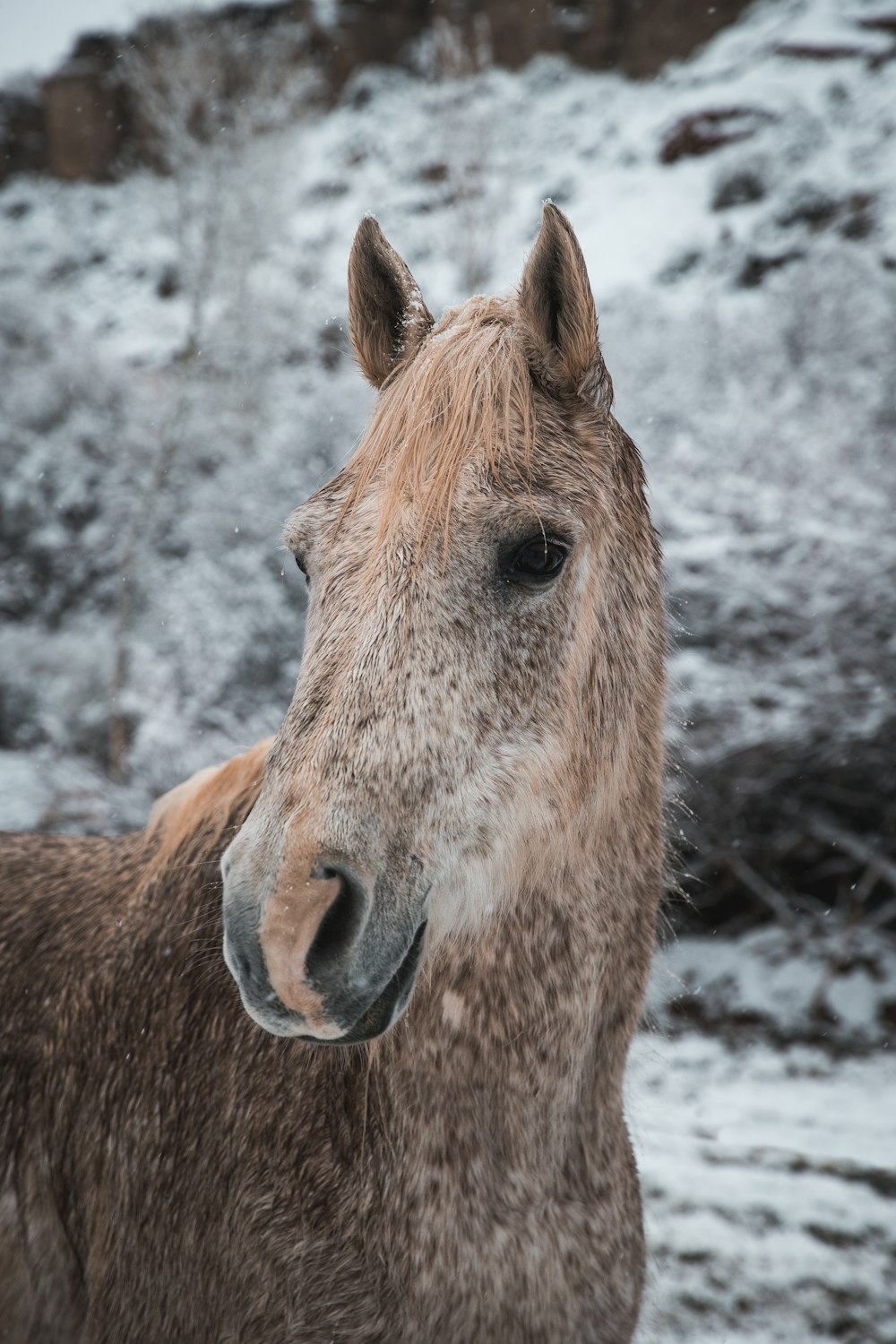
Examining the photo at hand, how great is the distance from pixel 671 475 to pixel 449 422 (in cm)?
1137

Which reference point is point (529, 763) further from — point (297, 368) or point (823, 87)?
point (823, 87)

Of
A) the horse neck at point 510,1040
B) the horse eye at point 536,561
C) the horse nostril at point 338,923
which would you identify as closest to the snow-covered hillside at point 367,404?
the horse neck at point 510,1040

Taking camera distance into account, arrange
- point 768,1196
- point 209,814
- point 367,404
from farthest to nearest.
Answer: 1. point 367,404
2. point 768,1196
3. point 209,814

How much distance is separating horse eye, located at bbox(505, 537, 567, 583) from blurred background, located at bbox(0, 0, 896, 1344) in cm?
66

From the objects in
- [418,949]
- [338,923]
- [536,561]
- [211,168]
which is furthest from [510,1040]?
[211,168]

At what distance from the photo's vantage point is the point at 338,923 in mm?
1210

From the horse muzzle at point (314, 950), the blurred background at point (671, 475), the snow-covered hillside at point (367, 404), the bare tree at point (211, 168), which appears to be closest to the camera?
the horse muzzle at point (314, 950)

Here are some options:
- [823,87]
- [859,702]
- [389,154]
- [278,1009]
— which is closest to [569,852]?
[278,1009]

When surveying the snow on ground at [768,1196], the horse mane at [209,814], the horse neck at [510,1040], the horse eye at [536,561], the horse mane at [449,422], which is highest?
the horse mane at [449,422]

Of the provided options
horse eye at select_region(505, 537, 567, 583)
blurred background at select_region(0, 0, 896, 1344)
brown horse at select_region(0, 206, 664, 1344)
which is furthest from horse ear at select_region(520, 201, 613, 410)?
blurred background at select_region(0, 0, 896, 1344)

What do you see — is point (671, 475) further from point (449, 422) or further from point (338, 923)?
point (338, 923)

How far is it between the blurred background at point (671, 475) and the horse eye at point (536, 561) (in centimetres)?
66

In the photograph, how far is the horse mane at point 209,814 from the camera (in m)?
2.03

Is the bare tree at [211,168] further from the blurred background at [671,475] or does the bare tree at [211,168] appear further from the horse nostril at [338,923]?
the horse nostril at [338,923]
